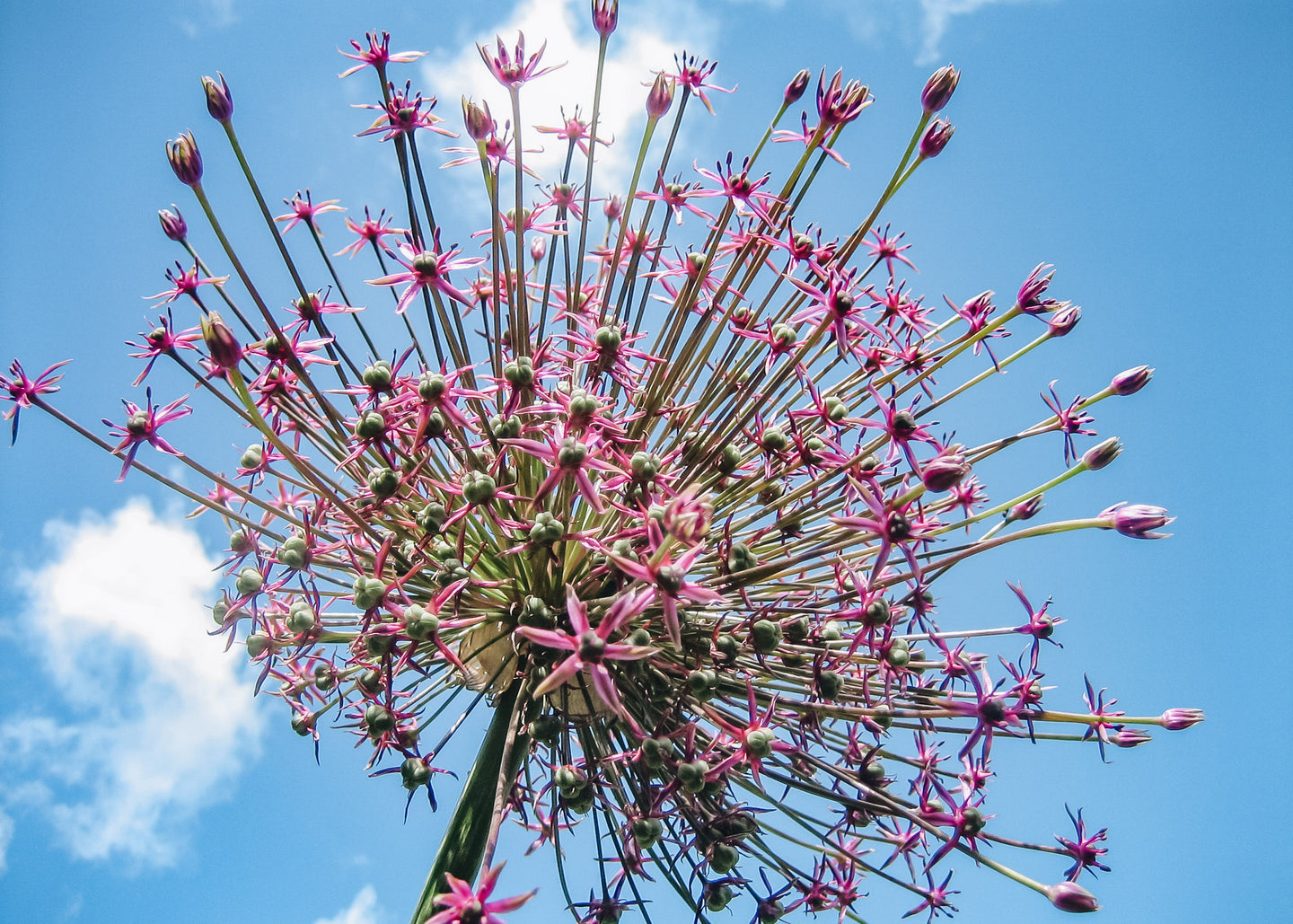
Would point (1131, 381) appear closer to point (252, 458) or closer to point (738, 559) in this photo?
point (738, 559)

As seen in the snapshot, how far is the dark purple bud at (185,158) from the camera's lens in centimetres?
325

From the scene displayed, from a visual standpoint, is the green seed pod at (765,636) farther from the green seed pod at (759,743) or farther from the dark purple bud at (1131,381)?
the dark purple bud at (1131,381)

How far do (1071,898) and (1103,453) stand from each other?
5.64 feet

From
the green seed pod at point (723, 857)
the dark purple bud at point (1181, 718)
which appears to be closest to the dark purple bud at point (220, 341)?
the green seed pod at point (723, 857)

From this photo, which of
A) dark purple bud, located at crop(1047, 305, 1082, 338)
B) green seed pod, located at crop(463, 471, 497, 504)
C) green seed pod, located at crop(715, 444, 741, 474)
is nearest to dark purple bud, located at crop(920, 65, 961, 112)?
dark purple bud, located at crop(1047, 305, 1082, 338)

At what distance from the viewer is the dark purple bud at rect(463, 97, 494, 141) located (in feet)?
12.3

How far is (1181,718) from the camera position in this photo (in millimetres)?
3359

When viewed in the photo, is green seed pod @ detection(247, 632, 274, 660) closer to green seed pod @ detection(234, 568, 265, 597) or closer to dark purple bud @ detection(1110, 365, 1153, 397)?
green seed pod @ detection(234, 568, 265, 597)

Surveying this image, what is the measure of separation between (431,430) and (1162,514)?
2.79 meters

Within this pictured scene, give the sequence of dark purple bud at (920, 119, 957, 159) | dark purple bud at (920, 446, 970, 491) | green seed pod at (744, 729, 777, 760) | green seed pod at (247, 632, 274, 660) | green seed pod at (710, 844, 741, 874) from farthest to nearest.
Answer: dark purple bud at (920, 119, 957, 159) → green seed pod at (247, 632, 274, 660) → green seed pod at (710, 844, 741, 874) → green seed pod at (744, 729, 777, 760) → dark purple bud at (920, 446, 970, 491)

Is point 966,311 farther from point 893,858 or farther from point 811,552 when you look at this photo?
point 893,858

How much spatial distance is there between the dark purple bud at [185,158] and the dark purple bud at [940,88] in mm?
3028

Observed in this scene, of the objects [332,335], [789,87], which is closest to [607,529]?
[332,335]

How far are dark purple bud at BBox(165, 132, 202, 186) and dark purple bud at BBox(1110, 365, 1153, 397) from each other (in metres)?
3.97
